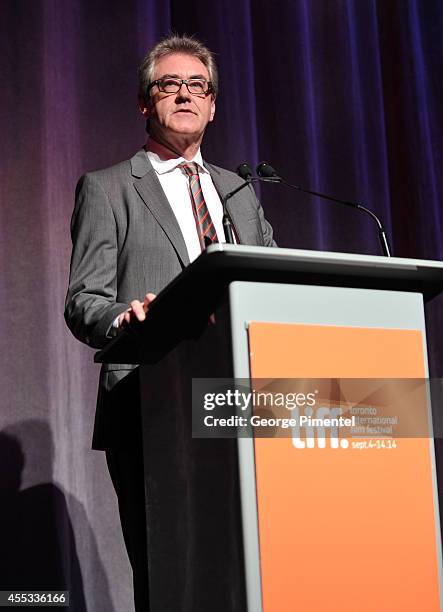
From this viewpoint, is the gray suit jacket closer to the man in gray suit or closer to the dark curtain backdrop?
the man in gray suit

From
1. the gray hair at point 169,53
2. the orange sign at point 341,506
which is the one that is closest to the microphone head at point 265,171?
the gray hair at point 169,53

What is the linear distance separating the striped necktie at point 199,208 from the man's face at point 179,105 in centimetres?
11

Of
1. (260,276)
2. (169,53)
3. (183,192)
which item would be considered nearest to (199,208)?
(183,192)

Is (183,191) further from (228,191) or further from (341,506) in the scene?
(341,506)

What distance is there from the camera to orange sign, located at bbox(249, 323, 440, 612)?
1.21 m

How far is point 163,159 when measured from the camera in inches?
82.3

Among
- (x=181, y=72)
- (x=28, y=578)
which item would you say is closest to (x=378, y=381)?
(x=181, y=72)

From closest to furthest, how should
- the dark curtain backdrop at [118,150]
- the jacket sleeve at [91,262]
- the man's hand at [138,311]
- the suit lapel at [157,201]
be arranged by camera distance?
the man's hand at [138,311]
the jacket sleeve at [91,262]
the suit lapel at [157,201]
the dark curtain backdrop at [118,150]

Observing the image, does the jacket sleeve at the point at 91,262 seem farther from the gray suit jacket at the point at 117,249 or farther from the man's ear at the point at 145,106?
the man's ear at the point at 145,106

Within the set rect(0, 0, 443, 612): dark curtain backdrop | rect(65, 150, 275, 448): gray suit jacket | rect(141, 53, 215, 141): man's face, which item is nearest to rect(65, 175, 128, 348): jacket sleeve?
rect(65, 150, 275, 448): gray suit jacket

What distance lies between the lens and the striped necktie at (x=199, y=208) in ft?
6.16

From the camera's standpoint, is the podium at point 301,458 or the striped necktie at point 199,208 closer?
the podium at point 301,458

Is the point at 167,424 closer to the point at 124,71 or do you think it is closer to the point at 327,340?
the point at 327,340

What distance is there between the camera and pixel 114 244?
1.87 meters
